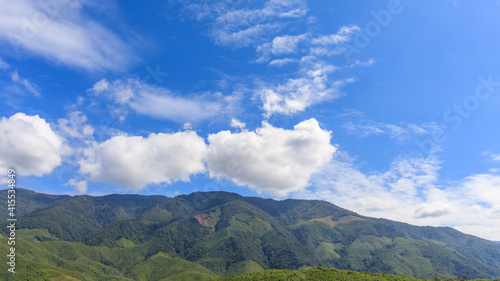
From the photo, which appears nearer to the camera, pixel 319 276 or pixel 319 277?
pixel 319 277

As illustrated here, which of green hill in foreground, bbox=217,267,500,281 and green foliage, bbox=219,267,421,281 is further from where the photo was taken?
green foliage, bbox=219,267,421,281

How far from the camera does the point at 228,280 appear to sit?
195250 mm

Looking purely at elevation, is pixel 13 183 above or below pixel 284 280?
above

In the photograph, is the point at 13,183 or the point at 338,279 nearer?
the point at 13,183

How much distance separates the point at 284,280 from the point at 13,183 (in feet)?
496

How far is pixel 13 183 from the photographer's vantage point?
96.2 metres

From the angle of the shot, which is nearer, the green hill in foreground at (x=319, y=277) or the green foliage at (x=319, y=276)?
the green hill in foreground at (x=319, y=277)

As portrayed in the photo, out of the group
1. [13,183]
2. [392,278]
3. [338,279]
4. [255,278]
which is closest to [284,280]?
[255,278]

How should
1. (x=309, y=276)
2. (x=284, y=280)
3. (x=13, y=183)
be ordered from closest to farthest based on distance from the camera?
1. (x=13, y=183)
2. (x=284, y=280)
3. (x=309, y=276)

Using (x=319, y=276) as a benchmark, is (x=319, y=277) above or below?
below

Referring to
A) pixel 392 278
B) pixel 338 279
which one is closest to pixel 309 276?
pixel 338 279

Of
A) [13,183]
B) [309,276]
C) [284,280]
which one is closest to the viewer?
[13,183]

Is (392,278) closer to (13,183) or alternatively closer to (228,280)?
(228,280)

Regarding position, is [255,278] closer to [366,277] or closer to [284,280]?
[284,280]
